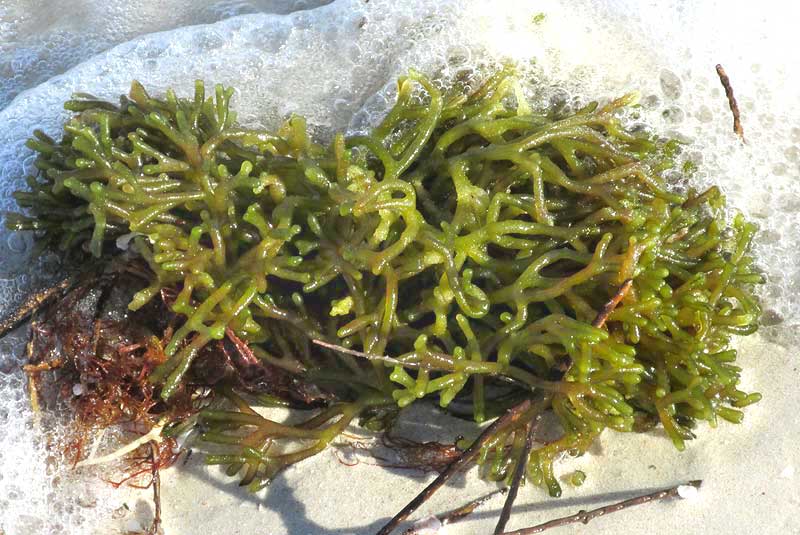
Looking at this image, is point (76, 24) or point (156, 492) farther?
point (76, 24)

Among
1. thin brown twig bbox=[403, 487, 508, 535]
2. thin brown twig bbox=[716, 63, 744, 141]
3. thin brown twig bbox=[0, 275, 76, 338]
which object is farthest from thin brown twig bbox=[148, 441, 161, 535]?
thin brown twig bbox=[716, 63, 744, 141]

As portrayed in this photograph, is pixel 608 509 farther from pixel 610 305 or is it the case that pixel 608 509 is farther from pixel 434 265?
pixel 434 265

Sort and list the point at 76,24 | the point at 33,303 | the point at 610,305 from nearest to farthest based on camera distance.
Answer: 1. the point at 610,305
2. the point at 33,303
3. the point at 76,24

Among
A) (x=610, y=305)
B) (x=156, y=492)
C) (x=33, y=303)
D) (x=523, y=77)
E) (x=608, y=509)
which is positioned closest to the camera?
(x=610, y=305)

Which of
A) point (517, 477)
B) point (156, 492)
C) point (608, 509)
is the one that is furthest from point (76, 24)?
point (608, 509)

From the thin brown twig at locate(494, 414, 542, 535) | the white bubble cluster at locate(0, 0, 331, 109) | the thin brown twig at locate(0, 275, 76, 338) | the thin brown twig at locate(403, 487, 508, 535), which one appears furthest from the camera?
the white bubble cluster at locate(0, 0, 331, 109)

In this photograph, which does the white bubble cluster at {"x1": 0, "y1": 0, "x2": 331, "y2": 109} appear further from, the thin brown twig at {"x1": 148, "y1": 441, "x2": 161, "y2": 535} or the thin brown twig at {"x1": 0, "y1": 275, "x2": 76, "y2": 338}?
the thin brown twig at {"x1": 148, "y1": 441, "x2": 161, "y2": 535}

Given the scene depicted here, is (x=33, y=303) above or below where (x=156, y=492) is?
above
